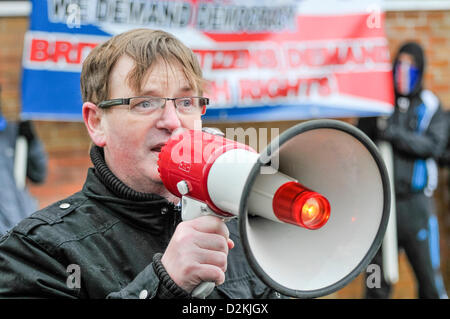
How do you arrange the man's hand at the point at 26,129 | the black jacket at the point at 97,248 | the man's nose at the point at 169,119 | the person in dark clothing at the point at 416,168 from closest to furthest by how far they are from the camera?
the black jacket at the point at 97,248
the man's nose at the point at 169,119
the man's hand at the point at 26,129
the person in dark clothing at the point at 416,168

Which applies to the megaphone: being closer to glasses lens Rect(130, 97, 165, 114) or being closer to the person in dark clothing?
glasses lens Rect(130, 97, 165, 114)

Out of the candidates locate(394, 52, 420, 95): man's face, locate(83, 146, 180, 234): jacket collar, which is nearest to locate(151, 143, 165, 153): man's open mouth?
locate(83, 146, 180, 234): jacket collar

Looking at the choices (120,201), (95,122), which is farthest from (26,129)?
(120,201)

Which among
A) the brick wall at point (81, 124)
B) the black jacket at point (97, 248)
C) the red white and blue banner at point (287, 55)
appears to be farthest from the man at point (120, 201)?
the brick wall at point (81, 124)

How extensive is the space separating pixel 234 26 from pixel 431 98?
1614mm

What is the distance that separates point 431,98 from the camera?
14.0 ft

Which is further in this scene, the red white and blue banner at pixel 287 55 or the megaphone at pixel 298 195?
the red white and blue banner at pixel 287 55

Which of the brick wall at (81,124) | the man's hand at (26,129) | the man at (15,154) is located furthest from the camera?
the brick wall at (81,124)

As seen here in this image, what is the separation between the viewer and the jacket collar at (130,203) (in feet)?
4.67

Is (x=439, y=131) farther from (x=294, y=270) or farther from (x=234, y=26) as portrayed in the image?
(x=294, y=270)

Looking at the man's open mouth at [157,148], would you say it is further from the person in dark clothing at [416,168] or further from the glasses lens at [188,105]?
the person in dark clothing at [416,168]

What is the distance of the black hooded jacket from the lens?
406 cm

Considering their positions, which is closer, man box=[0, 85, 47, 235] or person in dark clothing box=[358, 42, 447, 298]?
man box=[0, 85, 47, 235]

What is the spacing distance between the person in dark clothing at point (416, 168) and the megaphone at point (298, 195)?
2783 millimetres
